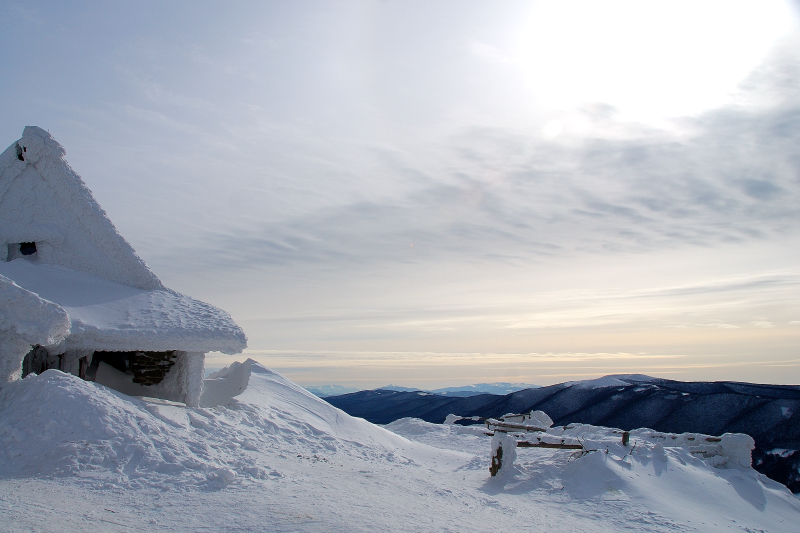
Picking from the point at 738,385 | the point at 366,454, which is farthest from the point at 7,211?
the point at 738,385

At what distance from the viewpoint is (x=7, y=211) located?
12.3m

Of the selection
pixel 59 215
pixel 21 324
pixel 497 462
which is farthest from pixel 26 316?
pixel 497 462

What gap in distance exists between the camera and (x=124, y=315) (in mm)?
10688

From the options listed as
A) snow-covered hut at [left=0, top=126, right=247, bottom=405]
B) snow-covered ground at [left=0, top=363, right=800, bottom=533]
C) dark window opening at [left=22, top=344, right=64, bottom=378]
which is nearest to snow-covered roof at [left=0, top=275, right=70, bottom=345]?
snow-covered ground at [left=0, top=363, right=800, bottom=533]

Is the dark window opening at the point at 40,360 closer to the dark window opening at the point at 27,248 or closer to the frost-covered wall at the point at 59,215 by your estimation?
the frost-covered wall at the point at 59,215

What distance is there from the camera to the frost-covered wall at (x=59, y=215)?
40.0ft

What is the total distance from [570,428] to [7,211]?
18291 mm

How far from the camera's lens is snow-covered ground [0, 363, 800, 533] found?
20.5 ft

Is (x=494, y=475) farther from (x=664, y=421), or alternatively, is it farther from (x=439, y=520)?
(x=664, y=421)

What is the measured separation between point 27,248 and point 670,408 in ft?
77.4

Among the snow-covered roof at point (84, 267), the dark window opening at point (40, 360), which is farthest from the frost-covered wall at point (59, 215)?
the dark window opening at point (40, 360)

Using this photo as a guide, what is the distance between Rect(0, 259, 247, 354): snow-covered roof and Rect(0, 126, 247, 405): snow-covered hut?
2cm

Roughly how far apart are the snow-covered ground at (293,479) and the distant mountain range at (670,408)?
5458 millimetres

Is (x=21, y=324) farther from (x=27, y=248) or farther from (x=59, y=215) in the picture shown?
(x=27, y=248)
